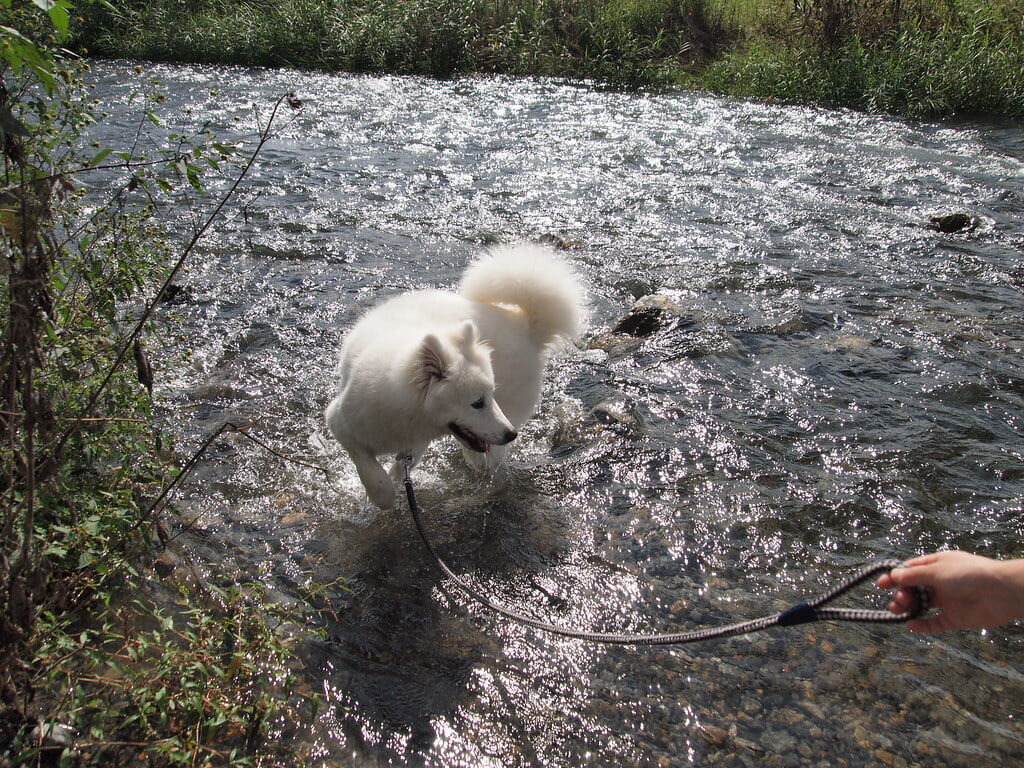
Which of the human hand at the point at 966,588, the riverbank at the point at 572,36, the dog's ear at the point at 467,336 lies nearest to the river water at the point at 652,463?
the dog's ear at the point at 467,336

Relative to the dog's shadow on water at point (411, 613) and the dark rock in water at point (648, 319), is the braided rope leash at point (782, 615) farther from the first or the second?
the dark rock in water at point (648, 319)

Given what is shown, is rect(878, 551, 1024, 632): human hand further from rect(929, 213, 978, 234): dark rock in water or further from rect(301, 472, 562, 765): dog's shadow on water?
rect(929, 213, 978, 234): dark rock in water

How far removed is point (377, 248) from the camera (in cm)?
738

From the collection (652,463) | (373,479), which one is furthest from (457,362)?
(652,463)

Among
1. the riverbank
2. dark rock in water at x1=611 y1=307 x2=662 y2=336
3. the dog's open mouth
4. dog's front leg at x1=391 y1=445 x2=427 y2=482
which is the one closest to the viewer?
the dog's open mouth

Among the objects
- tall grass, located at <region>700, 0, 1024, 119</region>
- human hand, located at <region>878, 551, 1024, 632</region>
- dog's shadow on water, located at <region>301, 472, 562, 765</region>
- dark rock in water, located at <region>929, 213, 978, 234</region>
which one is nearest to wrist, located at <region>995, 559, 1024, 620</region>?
human hand, located at <region>878, 551, 1024, 632</region>

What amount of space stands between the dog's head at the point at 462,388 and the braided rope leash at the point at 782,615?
545mm

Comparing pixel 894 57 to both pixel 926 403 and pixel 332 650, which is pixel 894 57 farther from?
pixel 332 650

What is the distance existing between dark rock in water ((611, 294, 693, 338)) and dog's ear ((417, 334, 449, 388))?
2.77 metres

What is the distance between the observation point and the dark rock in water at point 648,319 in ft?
19.6

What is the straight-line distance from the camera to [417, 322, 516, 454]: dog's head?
11.5 feet

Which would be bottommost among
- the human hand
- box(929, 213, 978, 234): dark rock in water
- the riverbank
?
box(929, 213, 978, 234): dark rock in water

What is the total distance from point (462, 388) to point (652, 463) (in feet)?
4.77

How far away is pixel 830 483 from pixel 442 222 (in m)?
5.25
